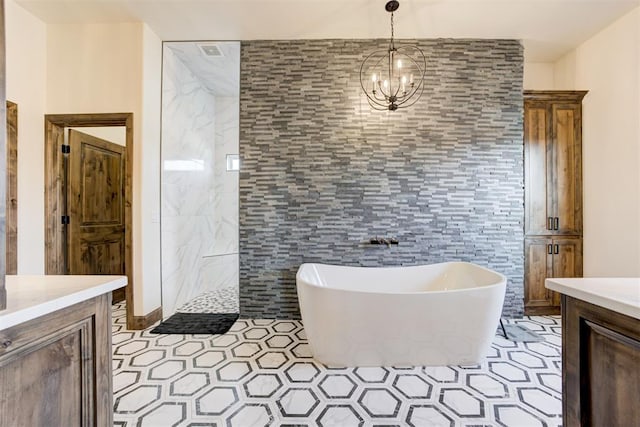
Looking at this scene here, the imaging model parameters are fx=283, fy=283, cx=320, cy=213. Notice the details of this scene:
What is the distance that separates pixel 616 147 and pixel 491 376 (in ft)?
8.55

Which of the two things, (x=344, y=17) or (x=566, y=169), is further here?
(x=566, y=169)

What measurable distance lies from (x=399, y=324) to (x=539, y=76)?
11.9 feet

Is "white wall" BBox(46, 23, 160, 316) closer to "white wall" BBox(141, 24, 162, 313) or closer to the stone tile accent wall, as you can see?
"white wall" BBox(141, 24, 162, 313)

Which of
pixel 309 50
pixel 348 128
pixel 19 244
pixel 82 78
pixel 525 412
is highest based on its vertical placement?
pixel 309 50

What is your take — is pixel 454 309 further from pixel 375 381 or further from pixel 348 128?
pixel 348 128

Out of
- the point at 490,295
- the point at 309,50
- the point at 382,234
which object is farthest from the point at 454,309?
the point at 309,50

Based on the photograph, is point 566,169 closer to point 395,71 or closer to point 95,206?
point 395,71

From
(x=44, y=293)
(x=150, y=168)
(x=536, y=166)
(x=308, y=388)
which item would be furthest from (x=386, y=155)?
(x=44, y=293)

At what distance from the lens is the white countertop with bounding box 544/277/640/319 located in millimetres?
876

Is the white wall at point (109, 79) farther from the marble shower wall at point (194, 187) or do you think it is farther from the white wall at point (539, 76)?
the white wall at point (539, 76)

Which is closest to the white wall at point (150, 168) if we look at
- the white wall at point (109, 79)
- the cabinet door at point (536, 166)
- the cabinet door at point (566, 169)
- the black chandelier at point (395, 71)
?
the white wall at point (109, 79)

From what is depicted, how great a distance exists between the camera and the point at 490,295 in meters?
2.06

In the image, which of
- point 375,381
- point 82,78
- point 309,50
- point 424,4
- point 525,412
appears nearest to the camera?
point 525,412

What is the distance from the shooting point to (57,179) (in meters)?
2.78
